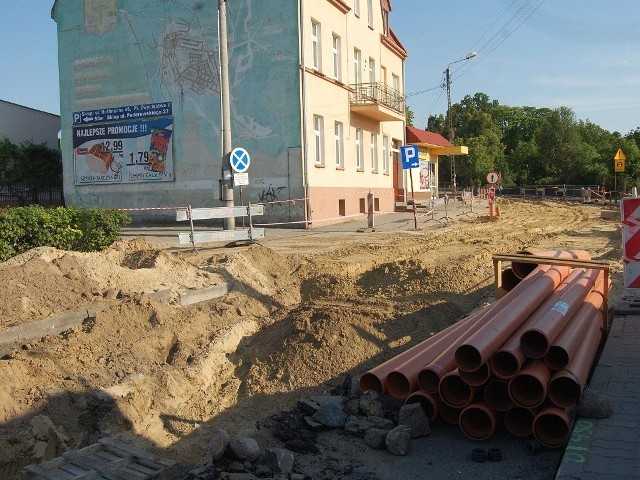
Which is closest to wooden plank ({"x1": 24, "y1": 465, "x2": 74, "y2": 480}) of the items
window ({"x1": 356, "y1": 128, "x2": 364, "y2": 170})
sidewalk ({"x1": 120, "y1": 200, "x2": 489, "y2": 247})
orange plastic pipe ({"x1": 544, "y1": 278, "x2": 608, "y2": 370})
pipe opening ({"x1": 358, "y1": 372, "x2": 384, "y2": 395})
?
pipe opening ({"x1": 358, "y1": 372, "x2": 384, "y2": 395})

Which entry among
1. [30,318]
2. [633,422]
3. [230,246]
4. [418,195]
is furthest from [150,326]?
[418,195]

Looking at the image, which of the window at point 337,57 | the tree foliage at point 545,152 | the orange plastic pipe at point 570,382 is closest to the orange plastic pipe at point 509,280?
the orange plastic pipe at point 570,382

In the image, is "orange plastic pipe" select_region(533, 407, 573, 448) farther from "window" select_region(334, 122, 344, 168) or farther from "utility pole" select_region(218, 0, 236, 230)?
"window" select_region(334, 122, 344, 168)

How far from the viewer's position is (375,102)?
30.4 m

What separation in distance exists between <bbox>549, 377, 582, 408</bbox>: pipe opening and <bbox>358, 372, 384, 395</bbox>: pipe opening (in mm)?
1465

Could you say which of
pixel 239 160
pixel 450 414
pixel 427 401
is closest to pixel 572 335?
pixel 450 414

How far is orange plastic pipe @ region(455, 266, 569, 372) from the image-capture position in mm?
5219

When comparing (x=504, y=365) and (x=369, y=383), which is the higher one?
(x=504, y=365)

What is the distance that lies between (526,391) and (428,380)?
77 cm

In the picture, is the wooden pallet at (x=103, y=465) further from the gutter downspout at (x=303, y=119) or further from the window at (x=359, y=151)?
the window at (x=359, y=151)

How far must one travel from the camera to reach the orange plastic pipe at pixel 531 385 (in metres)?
5.11

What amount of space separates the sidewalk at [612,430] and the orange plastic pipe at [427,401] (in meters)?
1.08

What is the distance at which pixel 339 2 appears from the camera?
28.0m

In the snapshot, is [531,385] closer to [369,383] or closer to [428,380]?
[428,380]
